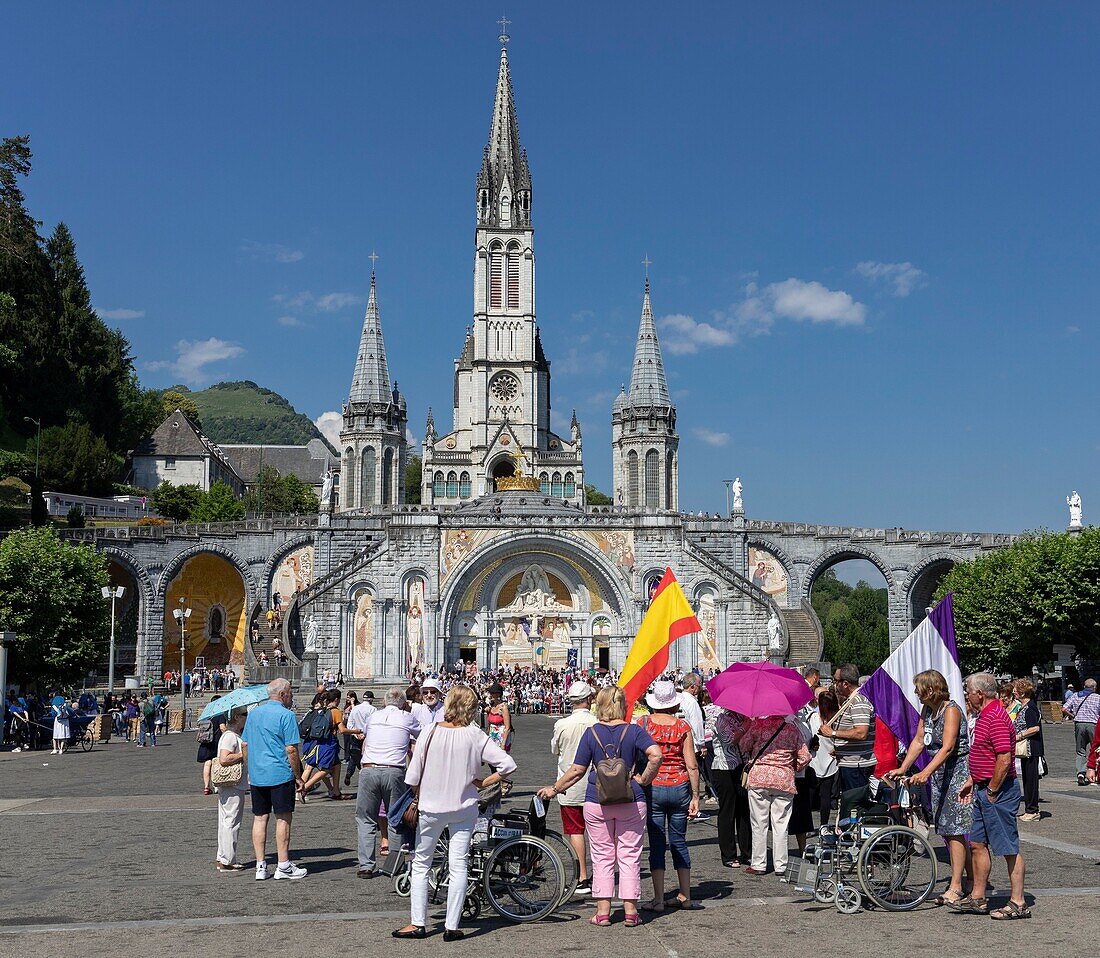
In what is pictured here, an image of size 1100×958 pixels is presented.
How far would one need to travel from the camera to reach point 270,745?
367 inches

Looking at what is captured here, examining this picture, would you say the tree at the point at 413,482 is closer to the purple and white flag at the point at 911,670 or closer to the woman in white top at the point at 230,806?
the woman in white top at the point at 230,806

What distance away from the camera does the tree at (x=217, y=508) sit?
67.1 metres

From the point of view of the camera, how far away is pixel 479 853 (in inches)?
325

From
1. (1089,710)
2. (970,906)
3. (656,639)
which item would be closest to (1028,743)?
(1089,710)

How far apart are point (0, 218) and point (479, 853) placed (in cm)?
4902

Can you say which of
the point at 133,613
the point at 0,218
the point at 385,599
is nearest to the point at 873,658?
the point at 385,599

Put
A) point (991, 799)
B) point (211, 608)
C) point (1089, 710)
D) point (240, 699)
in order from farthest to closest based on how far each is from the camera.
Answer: point (211, 608), point (1089, 710), point (240, 699), point (991, 799)

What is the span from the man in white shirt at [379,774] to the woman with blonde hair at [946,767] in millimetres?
4211

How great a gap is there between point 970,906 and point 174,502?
68.3m

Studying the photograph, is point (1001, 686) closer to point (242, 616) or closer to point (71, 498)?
point (242, 616)

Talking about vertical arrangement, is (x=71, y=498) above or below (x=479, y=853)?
above

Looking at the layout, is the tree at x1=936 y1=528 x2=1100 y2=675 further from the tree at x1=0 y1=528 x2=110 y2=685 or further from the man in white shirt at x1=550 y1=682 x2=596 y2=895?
the man in white shirt at x1=550 y1=682 x2=596 y2=895

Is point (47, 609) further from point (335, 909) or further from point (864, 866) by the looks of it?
point (864, 866)

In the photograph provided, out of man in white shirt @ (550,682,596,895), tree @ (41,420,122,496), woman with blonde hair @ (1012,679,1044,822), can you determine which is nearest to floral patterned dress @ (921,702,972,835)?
man in white shirt @ (550,682,596,895)
